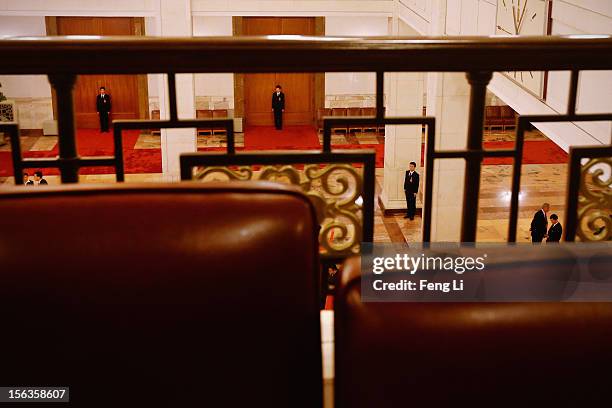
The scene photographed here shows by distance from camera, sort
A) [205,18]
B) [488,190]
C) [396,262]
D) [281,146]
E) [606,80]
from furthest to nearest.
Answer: [205,18] → [281,146] → [488,190] → [606,80] → [396,262]

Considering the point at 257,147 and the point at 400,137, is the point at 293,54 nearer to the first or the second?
the point at 400,137

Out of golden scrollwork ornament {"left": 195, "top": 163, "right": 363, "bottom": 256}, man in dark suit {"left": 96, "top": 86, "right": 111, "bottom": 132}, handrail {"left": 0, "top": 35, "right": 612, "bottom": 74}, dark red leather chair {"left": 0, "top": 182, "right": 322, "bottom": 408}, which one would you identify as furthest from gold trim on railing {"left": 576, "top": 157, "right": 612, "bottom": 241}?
man in dark suit {"left": 96, "top": 86, "right": 111, "bottom": 132}

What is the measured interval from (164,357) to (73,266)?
21cm

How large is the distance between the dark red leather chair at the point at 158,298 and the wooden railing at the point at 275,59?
15.9 inches

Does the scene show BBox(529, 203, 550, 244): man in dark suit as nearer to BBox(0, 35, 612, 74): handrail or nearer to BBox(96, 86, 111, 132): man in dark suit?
BBox(0, 35, 612, 74): handrail

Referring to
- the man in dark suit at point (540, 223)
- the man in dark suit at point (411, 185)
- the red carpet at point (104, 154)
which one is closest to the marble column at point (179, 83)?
the red carpet at point (104, 154)

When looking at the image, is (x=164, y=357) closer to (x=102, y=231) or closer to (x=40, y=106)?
(x=102, y=231)

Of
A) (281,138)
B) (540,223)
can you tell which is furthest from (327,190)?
(281,138)

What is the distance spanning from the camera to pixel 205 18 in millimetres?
17703

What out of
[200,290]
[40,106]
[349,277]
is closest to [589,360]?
[349,277]

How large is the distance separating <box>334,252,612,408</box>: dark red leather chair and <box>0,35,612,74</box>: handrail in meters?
0.56

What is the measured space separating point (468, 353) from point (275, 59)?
75 centimetres

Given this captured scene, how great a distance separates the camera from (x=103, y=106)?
17625 millimetres

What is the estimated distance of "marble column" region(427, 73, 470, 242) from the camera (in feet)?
32.0
